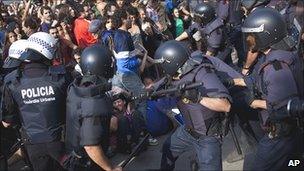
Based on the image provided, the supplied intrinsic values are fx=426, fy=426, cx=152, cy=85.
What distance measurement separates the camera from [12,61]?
4219 mm

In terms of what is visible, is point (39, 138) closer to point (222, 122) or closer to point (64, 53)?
point (222, 122)

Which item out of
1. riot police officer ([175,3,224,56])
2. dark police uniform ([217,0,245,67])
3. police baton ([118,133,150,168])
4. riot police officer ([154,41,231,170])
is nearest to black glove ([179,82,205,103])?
riot police officer ([154,41,231,170])

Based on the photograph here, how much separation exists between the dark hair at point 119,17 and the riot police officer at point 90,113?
244cm

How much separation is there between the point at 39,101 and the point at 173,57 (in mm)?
1299

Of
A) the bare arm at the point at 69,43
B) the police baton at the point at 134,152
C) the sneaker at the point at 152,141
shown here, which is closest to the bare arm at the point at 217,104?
the police baton at the point at 134,152

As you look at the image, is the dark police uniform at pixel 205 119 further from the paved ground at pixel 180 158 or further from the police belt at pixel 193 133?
the paved ground at pixel 180 158

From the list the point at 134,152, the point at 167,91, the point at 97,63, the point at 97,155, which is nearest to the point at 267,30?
the point at 167,91

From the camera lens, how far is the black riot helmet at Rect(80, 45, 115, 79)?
3668 mm

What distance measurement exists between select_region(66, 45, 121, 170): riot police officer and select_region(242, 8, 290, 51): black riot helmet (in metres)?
1.38

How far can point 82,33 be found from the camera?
23.9ft

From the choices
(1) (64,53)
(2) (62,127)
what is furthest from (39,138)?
(1) (64,53)

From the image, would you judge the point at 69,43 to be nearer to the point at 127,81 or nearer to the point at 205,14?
the point at 127,81

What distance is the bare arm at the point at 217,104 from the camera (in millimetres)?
3822

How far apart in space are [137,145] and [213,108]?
2242 millimetres
